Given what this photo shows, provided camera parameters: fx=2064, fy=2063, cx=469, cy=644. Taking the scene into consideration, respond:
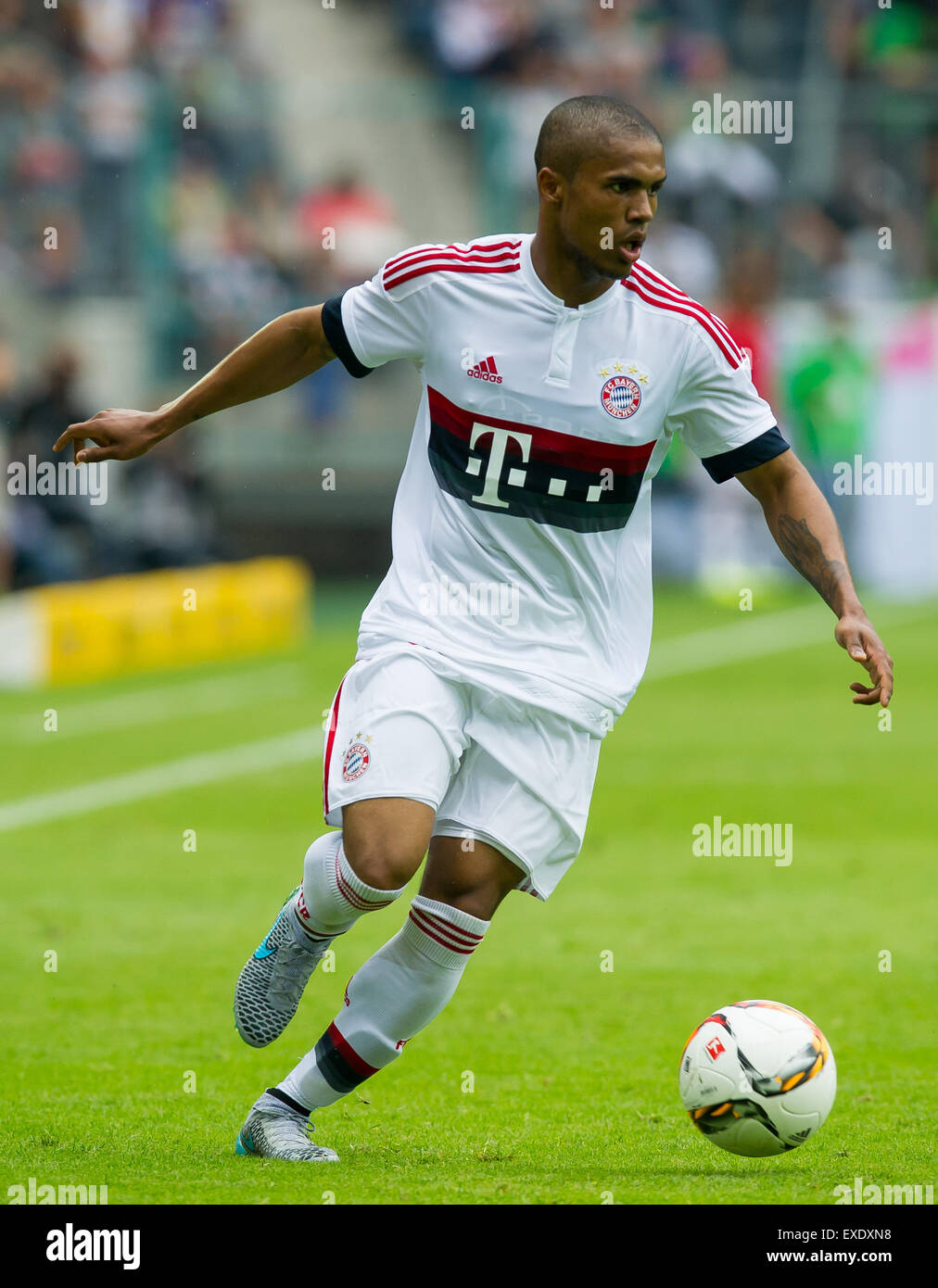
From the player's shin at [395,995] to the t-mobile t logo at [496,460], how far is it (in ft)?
3.16

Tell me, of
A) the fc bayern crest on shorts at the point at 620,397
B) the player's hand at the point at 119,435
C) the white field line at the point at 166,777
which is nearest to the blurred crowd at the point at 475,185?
the white field line at the point at 166,777

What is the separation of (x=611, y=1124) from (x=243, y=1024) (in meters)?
1.00

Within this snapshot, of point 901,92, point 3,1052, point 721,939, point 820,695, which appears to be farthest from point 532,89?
point 3,1052

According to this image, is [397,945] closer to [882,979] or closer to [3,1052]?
[3,1052]

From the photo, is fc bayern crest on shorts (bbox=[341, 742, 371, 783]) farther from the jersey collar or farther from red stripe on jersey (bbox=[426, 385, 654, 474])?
the jersey collar

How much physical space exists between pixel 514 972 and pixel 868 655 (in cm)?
306

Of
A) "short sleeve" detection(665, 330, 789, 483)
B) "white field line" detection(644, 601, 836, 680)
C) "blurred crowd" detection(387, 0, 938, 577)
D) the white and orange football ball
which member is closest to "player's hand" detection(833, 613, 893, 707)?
"short sleeve" detection(665, 330, 789, 483)

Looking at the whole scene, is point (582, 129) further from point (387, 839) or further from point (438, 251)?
point (387, 839)

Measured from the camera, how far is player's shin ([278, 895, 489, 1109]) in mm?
4828

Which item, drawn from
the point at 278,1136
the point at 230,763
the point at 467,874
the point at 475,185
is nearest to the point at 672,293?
the point at 467,874

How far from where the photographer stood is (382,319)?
5.03 metres

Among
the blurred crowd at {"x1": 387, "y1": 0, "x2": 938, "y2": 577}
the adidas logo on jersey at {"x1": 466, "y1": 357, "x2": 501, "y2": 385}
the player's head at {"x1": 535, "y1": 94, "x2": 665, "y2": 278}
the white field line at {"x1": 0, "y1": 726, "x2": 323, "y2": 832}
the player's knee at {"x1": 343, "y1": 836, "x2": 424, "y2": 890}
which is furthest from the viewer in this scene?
the blurred crowd at {"x1": 387, "y1": 0, "x2": 938, "y2": 577}

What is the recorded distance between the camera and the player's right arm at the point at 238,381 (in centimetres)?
506

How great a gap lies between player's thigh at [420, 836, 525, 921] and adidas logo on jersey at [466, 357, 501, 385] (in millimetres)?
1092
